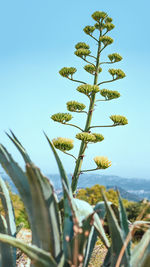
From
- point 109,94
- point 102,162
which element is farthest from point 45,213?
point 109,94

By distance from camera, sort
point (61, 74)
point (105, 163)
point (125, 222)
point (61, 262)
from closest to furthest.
Result: 1. point (61, 262)
2. point (125, 222)
3. point (105, 163)
4. point (61, 74)

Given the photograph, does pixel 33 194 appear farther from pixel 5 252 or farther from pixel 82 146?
pixel 82 146

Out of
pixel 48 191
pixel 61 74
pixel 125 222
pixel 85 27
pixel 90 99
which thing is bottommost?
pixel 125 222

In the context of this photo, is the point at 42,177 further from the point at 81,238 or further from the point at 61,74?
the point at 61,74

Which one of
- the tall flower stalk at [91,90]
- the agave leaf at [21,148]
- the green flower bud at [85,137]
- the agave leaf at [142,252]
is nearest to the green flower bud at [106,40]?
the tall flower stalk at [91,90]

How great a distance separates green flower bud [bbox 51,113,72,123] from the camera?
3.75 metres

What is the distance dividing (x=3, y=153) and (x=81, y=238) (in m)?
0.50

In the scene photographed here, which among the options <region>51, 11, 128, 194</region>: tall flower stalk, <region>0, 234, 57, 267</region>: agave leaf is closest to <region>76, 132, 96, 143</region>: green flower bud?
<region>51, 11, 128, 194</region>: tall flower stalk

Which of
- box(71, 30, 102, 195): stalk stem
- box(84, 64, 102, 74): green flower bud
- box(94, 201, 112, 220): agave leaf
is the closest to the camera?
box(94, 201, 112, 220): agave leaf

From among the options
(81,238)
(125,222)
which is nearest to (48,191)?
(81,238)

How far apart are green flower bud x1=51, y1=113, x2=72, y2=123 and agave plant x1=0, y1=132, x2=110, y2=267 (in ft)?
7.49

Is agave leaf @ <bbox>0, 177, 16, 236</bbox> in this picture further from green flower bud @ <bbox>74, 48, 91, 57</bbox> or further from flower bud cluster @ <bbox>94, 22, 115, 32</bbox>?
flower bud cluster @ <bbox>94, 22, 115, 32</bbox>

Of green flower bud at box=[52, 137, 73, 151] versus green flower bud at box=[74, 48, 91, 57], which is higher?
green flower bud at box=[74, 48, 91, 57]

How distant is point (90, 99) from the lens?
3.72m
